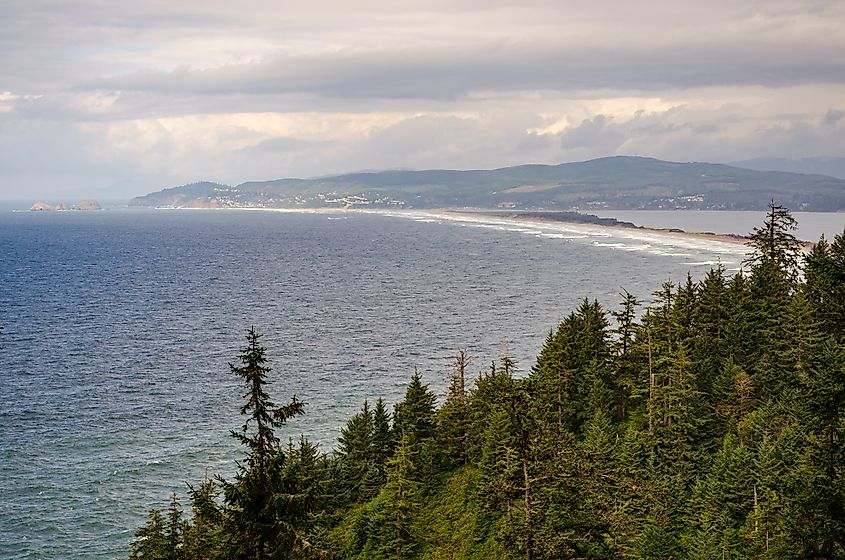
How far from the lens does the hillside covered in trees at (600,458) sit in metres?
23.5

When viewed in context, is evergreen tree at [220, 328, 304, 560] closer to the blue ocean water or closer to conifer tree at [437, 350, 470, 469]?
conifer tree at [437, 350, 470, 469]

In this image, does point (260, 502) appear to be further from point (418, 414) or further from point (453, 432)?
point (418, 414)

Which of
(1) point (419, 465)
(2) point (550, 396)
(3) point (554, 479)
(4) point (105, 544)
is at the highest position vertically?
(3) point (554, 479)

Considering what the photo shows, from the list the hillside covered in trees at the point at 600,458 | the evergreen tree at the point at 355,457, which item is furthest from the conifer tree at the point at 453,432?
the evergreen tree at the point at 355,457

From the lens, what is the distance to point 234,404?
93375 millimetres

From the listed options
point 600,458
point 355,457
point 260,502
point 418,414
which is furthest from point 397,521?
point 260,502

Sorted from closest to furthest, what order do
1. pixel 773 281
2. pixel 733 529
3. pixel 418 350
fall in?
pixel 733 529
pixel 773 281
pixel 418 350

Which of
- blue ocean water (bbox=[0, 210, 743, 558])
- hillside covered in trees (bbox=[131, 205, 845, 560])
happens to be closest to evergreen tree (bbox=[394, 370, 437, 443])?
hillside covered in trees (bbox=[131, 205, 845, 560])

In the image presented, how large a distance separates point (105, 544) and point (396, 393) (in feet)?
133

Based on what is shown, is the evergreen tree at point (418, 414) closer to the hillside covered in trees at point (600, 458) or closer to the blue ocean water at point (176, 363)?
the hillside covered in trees at point (600, 458)

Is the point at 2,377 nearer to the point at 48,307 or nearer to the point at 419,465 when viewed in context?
the point at 48,307

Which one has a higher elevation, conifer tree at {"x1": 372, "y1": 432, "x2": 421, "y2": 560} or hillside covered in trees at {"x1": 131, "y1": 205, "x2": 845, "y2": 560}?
hillside covered in trees at {"x1": 131, "y1": 205, "x2": 845, "y2": 560}

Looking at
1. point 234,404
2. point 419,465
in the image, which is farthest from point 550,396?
point 234,404

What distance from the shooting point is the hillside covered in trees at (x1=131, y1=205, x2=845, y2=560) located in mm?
23469
